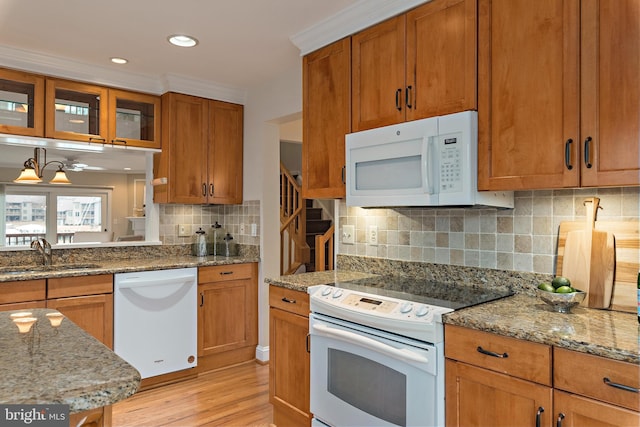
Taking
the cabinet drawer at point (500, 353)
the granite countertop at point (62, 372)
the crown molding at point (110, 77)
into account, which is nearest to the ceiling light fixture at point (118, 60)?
the crown molding at point (110, 77)

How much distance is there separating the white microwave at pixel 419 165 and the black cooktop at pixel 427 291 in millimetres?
419

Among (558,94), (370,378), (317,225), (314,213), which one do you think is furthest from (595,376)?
(314,213)

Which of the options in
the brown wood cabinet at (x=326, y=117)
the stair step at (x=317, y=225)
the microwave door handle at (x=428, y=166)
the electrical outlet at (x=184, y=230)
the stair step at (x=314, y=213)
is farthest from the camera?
the stair step at (x=314, y=213)

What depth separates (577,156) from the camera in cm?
162

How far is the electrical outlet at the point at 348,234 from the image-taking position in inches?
112

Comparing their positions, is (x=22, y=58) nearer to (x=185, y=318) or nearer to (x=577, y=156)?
(x=185, y=318)

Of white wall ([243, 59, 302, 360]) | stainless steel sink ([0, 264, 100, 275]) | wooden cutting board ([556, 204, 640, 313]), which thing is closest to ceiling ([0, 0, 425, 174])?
white wall ([243, 59, 302, 360])

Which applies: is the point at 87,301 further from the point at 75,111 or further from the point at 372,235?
the point at 372,235

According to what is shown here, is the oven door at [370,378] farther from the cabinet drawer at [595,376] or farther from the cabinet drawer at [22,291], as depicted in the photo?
the cabinet drawer at [22,291]

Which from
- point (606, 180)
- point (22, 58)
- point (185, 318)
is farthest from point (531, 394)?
point (22, 58)

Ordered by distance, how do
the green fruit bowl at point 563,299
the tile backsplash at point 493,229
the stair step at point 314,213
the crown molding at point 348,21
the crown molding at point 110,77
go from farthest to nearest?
the stair step at point 314,213 < the crown molding at point 110,77 < the crown molding at point 348,21 < the tile backsplash at point 493,229 < the green fruit bowl at point 563,299

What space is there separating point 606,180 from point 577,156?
0.13m

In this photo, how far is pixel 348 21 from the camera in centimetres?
243

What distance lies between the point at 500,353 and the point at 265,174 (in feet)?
8.72
